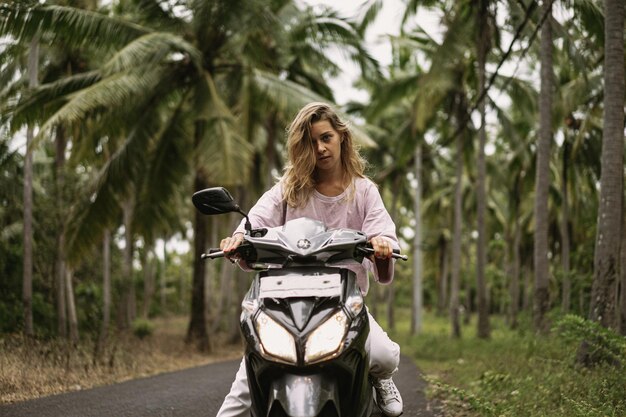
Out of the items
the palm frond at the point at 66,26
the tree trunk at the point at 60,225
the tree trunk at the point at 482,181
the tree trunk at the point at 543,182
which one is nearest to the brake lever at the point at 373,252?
the tree trunk at the point at 543,182

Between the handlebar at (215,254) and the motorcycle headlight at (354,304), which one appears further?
the handlebar at (215,254)

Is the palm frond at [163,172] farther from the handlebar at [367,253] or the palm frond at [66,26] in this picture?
the handlebar at [367,253]

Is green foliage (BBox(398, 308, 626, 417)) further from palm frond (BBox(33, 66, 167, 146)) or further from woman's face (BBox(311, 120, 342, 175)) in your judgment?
palm frond (BBox(33, 66, 167, 146))

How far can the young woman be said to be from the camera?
3064 millimetres

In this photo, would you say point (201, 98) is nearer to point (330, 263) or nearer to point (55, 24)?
point (55, 24)

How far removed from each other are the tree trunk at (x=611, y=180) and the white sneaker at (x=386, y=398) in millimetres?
4593

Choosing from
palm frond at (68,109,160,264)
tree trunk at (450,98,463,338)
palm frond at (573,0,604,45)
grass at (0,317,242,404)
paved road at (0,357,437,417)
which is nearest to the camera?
paved road at (0,357,437,417)

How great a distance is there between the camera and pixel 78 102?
10906 mm

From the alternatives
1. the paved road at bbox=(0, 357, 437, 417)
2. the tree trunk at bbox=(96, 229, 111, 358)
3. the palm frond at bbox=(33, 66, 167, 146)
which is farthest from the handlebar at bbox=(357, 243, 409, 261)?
the palm frond at bbox=(33, 66, 167, 146)

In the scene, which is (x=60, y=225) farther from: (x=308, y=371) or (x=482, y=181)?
(x=308, y=371)

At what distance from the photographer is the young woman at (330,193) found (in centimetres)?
306

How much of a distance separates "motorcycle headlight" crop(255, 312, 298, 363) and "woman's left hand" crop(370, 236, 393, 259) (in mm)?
597

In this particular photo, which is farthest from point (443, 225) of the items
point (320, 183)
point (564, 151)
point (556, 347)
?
point (320, 183)

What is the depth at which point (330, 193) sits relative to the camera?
3.24 metres
